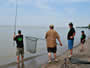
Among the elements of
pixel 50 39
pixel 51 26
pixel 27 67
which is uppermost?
pixel 51 26

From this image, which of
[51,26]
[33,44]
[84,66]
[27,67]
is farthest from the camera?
[33,44]

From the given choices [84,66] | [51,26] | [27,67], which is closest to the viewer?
[84,66]

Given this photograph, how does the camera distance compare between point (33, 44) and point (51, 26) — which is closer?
point (51, 26)

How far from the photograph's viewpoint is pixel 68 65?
560 cm

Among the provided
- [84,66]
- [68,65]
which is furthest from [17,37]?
[84,66]

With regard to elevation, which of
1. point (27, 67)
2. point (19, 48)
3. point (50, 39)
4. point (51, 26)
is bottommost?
point (27, 67)

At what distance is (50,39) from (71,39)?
1183mm

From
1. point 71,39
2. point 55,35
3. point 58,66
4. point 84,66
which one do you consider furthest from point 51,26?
point 84,66

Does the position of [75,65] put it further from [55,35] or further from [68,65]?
[55,35]

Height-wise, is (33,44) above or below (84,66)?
above

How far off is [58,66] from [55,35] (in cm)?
135

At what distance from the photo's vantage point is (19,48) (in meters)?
6.16

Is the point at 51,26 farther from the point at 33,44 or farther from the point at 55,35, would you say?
the point at 33,44

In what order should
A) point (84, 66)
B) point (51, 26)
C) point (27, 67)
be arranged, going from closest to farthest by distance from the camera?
point (84, 66) < point (51, 26) < point (27, 67)
